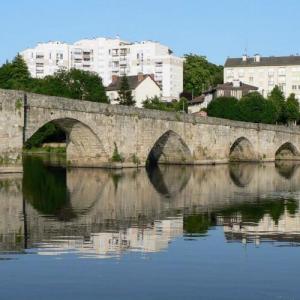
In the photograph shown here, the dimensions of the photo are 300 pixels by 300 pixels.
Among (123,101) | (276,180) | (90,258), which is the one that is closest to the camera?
(90,258)

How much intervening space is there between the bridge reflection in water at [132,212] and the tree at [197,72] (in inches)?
4157

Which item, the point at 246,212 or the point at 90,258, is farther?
the point at 246,212

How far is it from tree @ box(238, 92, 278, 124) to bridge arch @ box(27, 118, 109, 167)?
4356cm

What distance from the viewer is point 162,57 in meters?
147

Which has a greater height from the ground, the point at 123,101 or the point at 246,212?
the point at 123,101

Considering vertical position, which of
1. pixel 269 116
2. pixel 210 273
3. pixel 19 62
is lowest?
pixel 210 273

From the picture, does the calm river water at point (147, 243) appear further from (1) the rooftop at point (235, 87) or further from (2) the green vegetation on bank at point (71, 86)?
(1) the rooftop at point (235, 87)

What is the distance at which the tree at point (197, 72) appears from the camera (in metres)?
150

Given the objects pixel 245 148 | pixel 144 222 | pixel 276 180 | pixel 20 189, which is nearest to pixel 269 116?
pixel 245 148

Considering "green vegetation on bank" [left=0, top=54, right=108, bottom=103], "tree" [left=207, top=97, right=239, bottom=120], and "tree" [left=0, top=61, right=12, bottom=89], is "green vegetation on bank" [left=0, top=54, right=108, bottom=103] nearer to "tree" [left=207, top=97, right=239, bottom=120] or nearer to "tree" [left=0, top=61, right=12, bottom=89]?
"tree" [left=0, top=61, right=12, bottom=89]

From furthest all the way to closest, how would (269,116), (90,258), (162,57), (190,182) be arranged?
(162,57) < (269,116) < (190,182) < (90,258)

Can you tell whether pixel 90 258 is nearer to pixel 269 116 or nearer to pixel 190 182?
pixel 190 182

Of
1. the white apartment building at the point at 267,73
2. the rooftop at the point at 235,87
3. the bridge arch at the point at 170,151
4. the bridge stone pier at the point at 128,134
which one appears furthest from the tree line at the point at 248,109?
the white apartment building at the point at 267,73

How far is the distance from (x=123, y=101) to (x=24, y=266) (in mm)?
91616
